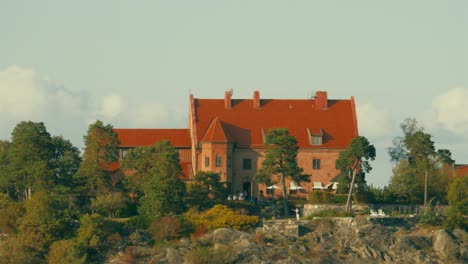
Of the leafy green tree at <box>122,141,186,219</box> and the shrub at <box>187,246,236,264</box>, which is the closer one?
the shrub at <box>187,246,236,264</box>

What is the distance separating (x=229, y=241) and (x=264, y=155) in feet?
60.1

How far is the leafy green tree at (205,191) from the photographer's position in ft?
382

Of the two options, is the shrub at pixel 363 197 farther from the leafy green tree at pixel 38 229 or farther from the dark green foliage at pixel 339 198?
the leafy green tree at pixel 38 229

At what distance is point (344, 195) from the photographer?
121m

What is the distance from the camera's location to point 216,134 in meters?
126

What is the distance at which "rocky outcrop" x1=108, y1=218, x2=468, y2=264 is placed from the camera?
108 metres

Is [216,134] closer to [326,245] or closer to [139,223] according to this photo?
[139,223]

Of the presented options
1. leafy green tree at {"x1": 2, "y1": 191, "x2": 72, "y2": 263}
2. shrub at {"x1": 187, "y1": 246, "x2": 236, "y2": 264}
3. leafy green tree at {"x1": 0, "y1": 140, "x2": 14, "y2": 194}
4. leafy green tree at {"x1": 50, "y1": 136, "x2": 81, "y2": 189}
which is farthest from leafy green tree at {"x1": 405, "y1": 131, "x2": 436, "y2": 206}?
leafy green tree at {"x1": 0, "y1": 140, "x2": 14, "y2": 194}

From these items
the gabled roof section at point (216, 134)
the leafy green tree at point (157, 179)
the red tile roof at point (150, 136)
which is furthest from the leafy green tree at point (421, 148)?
the leafy green tree at point (157, 179)

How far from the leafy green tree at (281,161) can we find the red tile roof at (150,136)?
1170cm

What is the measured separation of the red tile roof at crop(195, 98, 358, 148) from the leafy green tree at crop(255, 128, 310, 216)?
6612mm

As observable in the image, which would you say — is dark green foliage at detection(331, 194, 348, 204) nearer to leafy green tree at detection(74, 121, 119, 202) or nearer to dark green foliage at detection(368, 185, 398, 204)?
dark green foliage at detection(368, 185, 398, 204)

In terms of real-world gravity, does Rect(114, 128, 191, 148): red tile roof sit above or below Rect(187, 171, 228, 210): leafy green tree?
above

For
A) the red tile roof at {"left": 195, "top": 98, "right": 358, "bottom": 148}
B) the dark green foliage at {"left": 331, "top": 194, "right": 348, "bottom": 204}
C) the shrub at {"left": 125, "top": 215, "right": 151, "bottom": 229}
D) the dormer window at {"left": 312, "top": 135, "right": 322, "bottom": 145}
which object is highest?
the red tile roof at {"left": 195, "top": 98, "right": 358, "bottom": 148}
